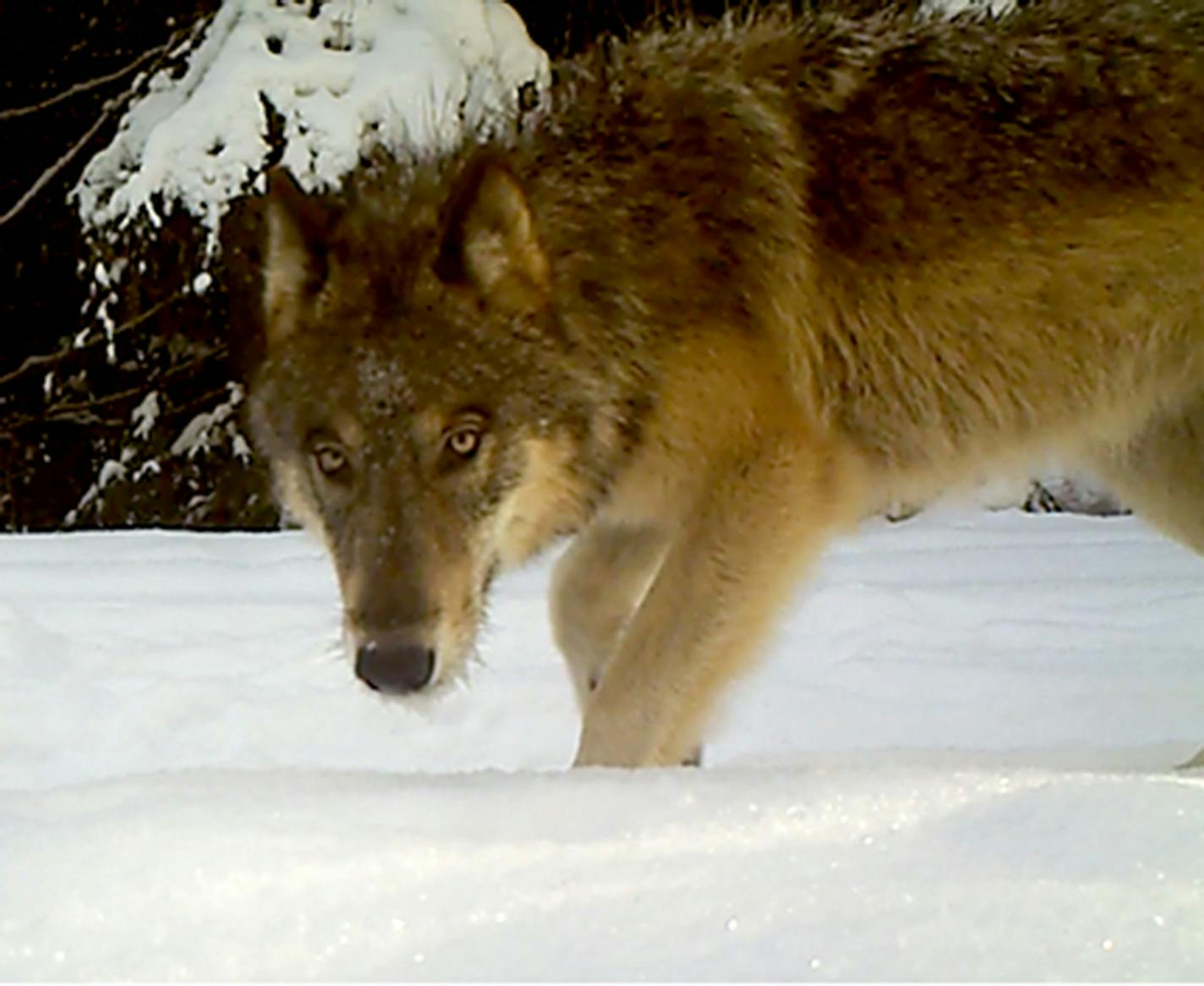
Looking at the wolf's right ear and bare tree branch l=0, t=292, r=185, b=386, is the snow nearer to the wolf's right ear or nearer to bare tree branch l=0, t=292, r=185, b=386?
bare tree branch l=0, t=292, r=185, b=386

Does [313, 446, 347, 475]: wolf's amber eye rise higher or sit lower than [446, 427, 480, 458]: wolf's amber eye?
lower

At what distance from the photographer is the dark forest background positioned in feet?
28.0

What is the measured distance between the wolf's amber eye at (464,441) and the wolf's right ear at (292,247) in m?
0.44

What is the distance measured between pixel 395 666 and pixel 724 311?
0.98 meters

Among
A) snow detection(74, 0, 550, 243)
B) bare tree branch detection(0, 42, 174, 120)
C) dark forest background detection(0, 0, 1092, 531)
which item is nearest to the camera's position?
snow detection(74, 0, 550, 243)

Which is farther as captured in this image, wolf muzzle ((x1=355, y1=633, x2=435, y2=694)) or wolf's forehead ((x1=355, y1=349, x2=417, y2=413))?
wolf's forehead ((x1=355, y1=349, x2=417, y2=413))

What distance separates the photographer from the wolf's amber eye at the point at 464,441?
2676mm

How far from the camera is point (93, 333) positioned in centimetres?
848

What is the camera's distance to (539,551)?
309cm

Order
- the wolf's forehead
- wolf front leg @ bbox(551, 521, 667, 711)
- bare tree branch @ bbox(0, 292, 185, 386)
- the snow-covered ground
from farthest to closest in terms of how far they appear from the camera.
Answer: bare tree branch @ bbox(0, 292, 185, 386) → wolf front leg @ bbox(551, 521, 667, 711) → the wolf's forehead → the snow-covered ground

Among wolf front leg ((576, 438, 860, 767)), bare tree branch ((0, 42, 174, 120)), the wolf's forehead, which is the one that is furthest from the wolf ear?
bare tree branch ((0, 42, 174, 120))

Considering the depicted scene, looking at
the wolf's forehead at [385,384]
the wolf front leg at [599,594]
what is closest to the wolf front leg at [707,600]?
the wolf front leg at [599,594]

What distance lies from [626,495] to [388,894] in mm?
1413

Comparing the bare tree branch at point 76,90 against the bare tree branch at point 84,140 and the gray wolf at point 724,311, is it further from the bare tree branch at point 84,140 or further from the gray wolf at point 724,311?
the gray wolf at point 724,311
